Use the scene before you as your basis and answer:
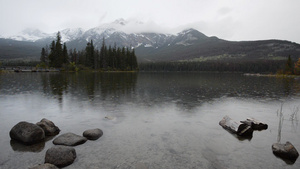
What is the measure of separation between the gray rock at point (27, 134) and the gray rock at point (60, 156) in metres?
2.90

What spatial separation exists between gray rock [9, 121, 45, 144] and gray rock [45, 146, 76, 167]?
2.90 meters

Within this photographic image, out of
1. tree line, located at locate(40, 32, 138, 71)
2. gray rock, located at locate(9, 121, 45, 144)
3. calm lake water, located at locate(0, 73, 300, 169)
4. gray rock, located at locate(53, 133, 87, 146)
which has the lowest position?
calm lake water, located at locate(0, 73, 300, 169)

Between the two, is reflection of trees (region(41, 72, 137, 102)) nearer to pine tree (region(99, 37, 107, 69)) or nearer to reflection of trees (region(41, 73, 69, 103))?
reflection of trees (region(41, 73, 69, 103))

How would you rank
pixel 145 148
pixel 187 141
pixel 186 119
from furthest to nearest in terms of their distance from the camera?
pixel 186 119 → pixel 187 141 → pixel 145 148

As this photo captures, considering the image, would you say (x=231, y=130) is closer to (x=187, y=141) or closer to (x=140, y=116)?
(x=187, y=141)

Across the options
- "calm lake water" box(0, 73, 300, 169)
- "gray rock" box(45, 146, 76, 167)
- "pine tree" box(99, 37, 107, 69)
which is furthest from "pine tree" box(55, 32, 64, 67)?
"gray rock" box(45, 146, 76, 167)

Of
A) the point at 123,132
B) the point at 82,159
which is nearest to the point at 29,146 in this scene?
the point at 82,159

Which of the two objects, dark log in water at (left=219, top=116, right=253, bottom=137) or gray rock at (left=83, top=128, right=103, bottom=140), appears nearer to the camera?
gray rock at (left=83, top=128, right=103, bottom=140)

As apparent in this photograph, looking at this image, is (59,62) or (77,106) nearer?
(77,106)

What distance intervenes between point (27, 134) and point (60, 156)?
149 inches

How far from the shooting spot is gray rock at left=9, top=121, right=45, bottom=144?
11.3 meters

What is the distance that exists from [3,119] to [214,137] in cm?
1771

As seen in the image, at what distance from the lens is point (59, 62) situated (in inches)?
4606

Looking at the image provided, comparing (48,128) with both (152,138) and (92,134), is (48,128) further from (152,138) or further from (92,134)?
(152,138)
